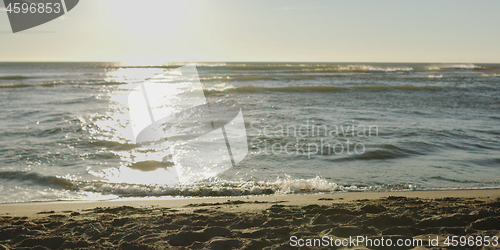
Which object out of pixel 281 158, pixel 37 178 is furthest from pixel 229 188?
pixel 37 178

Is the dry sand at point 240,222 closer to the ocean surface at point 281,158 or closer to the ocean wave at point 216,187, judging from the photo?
the ocean wave at point 216,187

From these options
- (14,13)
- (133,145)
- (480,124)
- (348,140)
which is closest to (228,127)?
(133,145)

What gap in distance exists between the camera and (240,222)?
321cm

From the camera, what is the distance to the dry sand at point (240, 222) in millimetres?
2777

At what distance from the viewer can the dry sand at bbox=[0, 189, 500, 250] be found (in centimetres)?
278

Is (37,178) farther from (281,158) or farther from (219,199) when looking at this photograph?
(281,158)

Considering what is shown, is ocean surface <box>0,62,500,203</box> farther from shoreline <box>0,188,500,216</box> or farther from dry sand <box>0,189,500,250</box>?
dry sand <box>0,189,500,250</box>

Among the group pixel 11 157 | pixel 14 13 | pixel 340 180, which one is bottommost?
pixel 340 180

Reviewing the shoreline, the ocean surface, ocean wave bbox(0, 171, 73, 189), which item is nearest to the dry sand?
the shoreline

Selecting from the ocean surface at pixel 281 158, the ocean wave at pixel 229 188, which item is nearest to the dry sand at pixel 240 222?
the ocean wave at pixel 229 188

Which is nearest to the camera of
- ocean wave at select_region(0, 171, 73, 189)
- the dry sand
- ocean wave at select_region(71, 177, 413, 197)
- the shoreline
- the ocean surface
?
the dry sand

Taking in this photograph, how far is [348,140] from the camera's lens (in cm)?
716

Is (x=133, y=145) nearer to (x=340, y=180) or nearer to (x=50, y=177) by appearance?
(x=50, y=177)

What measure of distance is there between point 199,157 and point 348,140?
3.57 metres
